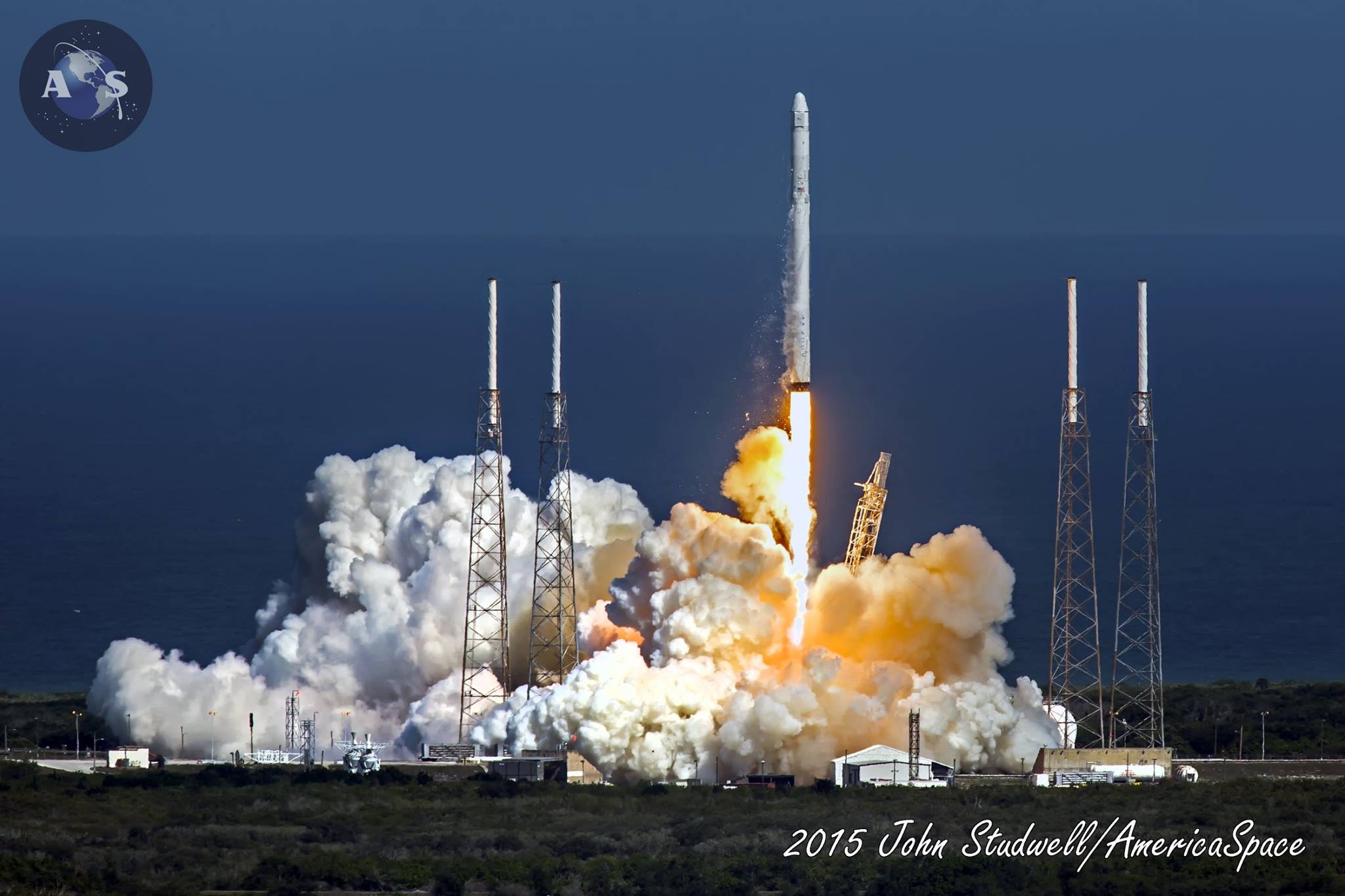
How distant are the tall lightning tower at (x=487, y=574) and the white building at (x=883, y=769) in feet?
24.4

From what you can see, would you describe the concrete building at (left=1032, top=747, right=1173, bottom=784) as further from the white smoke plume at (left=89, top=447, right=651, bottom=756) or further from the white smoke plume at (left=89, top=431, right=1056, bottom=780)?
the white smoke plume at (left=89, top=447, right=651, bottom=756)

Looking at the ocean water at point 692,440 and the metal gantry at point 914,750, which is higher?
the ocean water at point 692,440

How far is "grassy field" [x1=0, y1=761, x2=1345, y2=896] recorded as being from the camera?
162 feet

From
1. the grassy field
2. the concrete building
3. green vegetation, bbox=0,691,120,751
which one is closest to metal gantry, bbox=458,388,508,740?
the grassy field

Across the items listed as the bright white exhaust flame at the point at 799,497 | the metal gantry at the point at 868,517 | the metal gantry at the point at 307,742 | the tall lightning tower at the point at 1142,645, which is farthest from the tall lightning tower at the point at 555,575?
the tall lightning tower at the point at 1142,645

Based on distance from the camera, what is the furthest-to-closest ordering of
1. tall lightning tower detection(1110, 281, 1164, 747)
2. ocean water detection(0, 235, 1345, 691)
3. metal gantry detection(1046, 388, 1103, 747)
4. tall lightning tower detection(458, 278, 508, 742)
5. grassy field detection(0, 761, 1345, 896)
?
ocean water detection(0, 235, 1345, 691) → tall lightning tower detection(458, 278, 508, 742) → tall lightning tower detection(1110, 281, 1164, 747) → metal gantry detection(1046, 388, 1103, 747) → grassy field detection(0, 761, 1345, 896)

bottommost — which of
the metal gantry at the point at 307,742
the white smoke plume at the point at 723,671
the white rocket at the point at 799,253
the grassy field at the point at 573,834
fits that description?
the grassy field at the point at 573,834

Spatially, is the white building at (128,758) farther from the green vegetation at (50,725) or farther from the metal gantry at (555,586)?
the metal gantry at (555,586)

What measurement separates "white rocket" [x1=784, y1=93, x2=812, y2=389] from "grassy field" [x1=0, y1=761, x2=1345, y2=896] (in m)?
8.82

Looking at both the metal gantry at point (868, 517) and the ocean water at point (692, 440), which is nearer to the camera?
the metal gantry at point (868, 517)

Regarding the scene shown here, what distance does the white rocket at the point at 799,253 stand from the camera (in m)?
57.8

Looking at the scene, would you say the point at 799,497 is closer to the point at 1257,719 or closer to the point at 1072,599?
the point at 1072,599

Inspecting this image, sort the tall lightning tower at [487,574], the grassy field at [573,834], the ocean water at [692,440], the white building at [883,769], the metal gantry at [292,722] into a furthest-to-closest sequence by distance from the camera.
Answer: the ocean water at [692,440], the metal gantry at [292,722], the tall lightning tower at [487,574], the white building at [883,769], the grassy field at [573,834]

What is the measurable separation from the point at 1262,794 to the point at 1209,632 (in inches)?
1254
